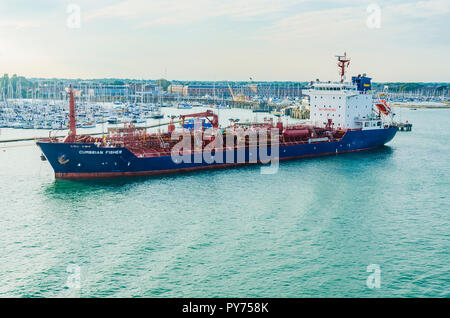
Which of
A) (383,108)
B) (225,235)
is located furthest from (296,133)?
(225,235)

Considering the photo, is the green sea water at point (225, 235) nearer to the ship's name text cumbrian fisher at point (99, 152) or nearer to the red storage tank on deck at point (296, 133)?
the ship's name text cumbrian fisher at point (99, 152)

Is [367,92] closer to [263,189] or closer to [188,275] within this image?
[263,189]

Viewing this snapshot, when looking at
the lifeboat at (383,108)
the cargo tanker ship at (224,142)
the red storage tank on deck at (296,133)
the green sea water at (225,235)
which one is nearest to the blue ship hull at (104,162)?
the cargo tanker ship at (224,142)

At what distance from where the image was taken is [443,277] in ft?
46.6

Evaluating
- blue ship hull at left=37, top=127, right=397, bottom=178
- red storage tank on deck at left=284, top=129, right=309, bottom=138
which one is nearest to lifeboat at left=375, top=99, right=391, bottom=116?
red storage tank on deck at left=284, top=129, right=309, bottom=138

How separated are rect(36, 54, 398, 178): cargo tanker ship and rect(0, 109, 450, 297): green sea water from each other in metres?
1.46

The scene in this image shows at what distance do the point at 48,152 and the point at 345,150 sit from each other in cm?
2596

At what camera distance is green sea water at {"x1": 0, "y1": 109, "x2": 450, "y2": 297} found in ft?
44.9

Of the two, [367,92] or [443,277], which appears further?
[367,92]

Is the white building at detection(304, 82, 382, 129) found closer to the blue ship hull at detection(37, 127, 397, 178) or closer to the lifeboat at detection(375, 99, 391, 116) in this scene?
the lifeboat at detection(375, 99, 391, 116)

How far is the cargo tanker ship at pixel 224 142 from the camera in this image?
90.4 ft

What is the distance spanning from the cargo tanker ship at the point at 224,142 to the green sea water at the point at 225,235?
4.80 ft

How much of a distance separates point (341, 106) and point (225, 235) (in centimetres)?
2728
